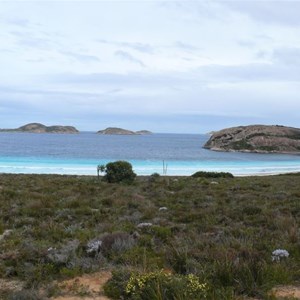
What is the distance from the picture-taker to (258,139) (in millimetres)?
118062

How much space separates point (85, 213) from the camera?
12289 millimetres

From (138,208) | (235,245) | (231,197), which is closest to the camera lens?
(235,245)

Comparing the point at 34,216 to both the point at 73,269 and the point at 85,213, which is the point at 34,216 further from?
the point at 73,269

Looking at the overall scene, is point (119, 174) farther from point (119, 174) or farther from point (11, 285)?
point (11, 285)

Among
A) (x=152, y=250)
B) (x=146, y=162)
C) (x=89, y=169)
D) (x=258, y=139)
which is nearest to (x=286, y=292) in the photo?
(x=152, y=250)

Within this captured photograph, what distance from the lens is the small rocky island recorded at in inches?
4505

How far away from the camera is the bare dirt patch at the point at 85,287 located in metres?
5.61

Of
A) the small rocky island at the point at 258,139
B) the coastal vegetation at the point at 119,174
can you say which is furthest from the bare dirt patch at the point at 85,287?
the small rocky island at the point at 258,139

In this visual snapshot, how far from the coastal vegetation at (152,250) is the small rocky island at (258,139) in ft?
341

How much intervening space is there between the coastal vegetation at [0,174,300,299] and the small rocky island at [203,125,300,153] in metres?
104

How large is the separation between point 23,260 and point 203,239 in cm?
344

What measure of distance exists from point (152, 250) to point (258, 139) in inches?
4517

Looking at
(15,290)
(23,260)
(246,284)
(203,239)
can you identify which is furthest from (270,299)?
(23,260)

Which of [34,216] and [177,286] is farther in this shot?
[34,216]
